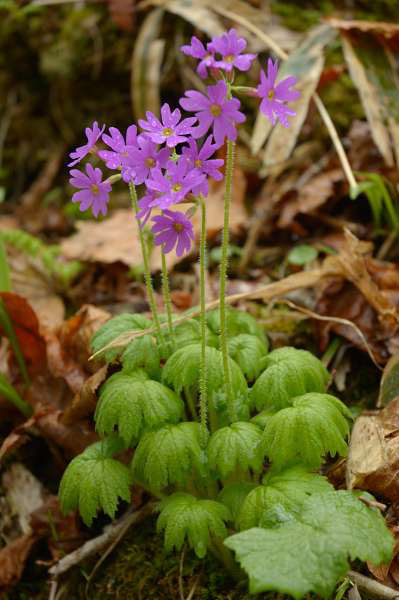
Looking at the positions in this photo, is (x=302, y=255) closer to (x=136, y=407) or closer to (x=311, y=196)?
(x=311, y=196)

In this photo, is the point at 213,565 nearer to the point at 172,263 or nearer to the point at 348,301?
the point at 348,301

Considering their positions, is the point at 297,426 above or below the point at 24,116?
below

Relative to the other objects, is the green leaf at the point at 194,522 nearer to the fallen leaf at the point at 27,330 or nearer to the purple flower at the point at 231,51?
the purple flower at the point at 231,51

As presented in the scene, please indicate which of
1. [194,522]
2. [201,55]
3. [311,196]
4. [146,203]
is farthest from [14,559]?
[311,196]

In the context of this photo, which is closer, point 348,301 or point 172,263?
point 348,301

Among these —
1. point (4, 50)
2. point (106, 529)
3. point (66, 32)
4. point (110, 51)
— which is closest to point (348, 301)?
point (106, 529)

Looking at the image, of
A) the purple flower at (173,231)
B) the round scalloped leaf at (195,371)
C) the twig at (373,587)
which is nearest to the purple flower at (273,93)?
the purple flower at (173,231)
